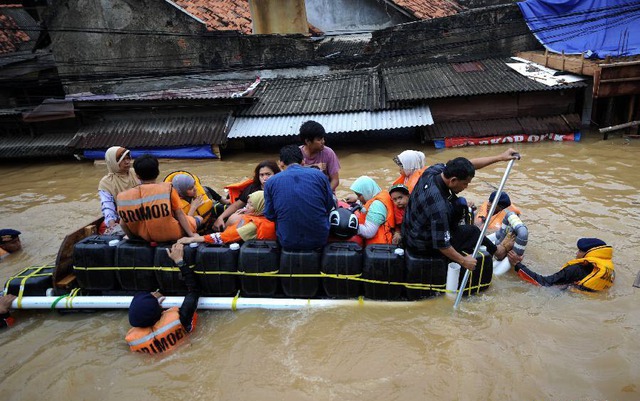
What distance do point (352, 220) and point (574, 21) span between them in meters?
12.6

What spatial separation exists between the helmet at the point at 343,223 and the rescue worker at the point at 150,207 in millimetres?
1706

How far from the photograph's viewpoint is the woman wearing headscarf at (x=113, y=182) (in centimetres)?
503

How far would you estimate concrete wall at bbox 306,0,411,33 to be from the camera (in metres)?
17.3

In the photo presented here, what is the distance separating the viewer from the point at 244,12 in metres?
17.2

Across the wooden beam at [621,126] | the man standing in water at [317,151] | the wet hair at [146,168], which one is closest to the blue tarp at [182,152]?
the man standing in water at [317,151]

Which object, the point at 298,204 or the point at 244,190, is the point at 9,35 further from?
the point at 298,204

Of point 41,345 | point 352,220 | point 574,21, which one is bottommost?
point 41,345

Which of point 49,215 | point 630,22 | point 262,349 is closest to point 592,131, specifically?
point 630,22

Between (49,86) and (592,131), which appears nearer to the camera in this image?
(592,131)

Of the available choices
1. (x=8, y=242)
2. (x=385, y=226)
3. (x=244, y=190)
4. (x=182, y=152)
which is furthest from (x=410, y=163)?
(x=182, y=152)

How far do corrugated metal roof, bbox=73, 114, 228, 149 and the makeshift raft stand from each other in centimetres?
715

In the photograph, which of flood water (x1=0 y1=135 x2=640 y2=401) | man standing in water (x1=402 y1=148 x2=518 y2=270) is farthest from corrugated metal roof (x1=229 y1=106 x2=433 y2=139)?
man standing in water (x1=402 y1=148 x2=518 y2=270)

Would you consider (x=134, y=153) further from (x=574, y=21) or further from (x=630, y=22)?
(x=630, y=22)

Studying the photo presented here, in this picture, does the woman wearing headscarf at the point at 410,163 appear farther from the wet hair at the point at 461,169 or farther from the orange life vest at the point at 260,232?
the orange life vest at the point at 260,232
